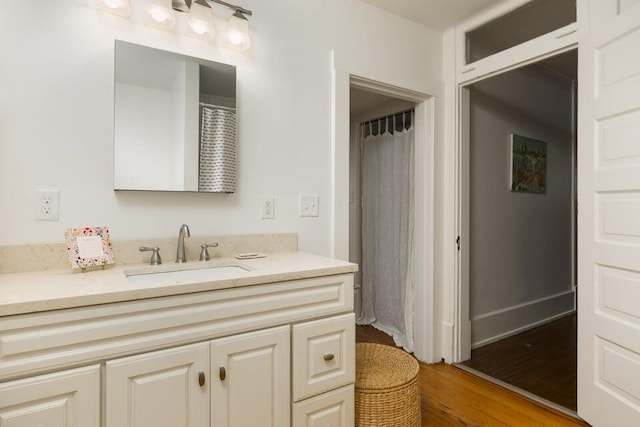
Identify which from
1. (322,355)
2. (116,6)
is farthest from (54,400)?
(116,6)

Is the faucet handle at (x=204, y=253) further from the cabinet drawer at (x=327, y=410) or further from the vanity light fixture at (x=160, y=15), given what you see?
the vanity light fixture at (x=160, y=15)

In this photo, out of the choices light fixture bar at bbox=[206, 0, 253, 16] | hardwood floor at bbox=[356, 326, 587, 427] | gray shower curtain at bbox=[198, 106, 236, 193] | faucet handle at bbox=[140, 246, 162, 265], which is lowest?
hardwood floor at bbox=[356, 326, 587, 427]

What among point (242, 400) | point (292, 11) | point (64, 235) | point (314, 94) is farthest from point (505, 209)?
point (64, 235)

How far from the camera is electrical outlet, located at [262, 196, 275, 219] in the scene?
1.87m

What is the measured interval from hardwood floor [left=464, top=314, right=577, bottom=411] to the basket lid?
3.19 feet

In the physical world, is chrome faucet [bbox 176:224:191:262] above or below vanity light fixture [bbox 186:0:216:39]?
below

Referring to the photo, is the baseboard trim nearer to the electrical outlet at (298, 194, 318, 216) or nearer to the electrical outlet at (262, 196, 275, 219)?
the electrical outlet at (298, 194, 318, 216)

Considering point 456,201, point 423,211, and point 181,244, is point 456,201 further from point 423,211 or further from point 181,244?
point 181,244

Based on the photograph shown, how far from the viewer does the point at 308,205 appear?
2008 millimetres

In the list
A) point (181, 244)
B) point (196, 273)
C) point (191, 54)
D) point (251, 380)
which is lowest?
point (251, 380)

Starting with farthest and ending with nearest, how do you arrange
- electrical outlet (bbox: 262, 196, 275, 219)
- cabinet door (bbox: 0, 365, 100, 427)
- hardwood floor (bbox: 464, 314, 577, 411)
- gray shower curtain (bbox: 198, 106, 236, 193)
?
hardwood floor (bbox: 464, 314, 577, 411) → electrical outlet (bbox: 262, 196, 275, 219) → gray shower curtain (bbox: 198, 106, 236, 193) → cabinet door (bbox: 0, 365, 100, 427)

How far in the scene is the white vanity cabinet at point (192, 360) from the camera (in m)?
0.94

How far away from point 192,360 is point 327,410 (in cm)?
61

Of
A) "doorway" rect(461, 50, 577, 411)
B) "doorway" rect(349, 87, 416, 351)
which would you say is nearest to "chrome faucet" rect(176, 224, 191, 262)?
"doorway" rect(349, 87, 416, 351)
